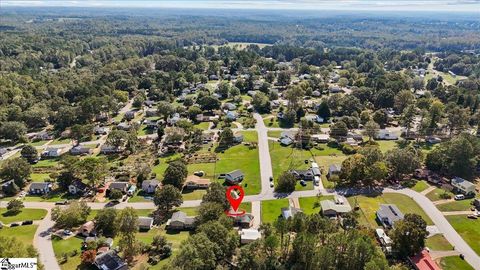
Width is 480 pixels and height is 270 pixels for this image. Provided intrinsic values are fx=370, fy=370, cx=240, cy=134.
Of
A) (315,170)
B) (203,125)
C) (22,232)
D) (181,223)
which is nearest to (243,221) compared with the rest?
(181,223)

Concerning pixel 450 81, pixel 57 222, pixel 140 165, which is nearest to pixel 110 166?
pixel 140 165

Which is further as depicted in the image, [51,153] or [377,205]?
[51,153]

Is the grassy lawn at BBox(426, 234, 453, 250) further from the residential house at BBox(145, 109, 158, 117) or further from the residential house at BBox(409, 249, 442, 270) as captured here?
the residential house at BBox(145, 109, 158, 117)

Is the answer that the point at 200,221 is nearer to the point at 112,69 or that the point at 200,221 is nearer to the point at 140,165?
the point at 140,165

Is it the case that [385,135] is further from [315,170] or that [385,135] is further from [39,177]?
[39,177]

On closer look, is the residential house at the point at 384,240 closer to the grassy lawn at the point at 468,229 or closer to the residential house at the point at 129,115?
the grassy lawn at the point at 468,229

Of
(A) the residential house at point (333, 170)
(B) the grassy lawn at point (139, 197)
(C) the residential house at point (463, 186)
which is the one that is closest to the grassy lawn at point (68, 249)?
(B) the grassy lawn at point (139, 197)

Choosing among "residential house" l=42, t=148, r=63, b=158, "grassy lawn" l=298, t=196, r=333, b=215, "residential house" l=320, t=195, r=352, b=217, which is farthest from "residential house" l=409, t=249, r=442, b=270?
"residential house" l=42, t=148, r=63, b=158
